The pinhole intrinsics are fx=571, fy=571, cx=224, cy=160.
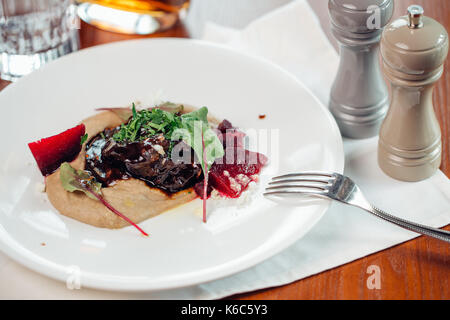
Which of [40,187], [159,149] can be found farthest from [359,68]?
[40,187]

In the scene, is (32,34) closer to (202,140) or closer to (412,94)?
(202,140)

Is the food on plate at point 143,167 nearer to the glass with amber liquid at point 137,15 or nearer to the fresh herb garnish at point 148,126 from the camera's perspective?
the fresh herb garnish at point 148,126

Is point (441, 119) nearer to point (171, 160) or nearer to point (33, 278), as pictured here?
point (171, 160)

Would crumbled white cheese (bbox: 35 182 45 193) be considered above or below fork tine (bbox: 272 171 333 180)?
below

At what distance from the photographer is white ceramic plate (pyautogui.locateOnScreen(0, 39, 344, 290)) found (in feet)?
4.32

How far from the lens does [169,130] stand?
1592 mm

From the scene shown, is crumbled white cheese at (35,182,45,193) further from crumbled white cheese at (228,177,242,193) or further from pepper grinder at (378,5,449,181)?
pepper grinder at (378,5,449,181)

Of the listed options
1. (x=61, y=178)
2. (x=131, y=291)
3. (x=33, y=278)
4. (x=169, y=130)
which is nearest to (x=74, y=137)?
(x=61, y=178)

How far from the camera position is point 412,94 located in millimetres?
1424

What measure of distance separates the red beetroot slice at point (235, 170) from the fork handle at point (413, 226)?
34 cm

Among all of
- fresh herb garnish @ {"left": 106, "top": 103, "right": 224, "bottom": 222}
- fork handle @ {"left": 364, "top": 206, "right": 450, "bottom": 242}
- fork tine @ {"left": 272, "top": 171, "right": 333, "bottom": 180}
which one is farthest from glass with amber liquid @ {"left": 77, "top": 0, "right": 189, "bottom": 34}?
fork handle @ {"left": 364, "top": 206, "right": 450, "bottom": 242}

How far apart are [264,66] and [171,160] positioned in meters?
0.53

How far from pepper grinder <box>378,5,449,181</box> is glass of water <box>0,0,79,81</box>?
125 centimetres

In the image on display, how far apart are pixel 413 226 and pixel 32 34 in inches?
59.8
